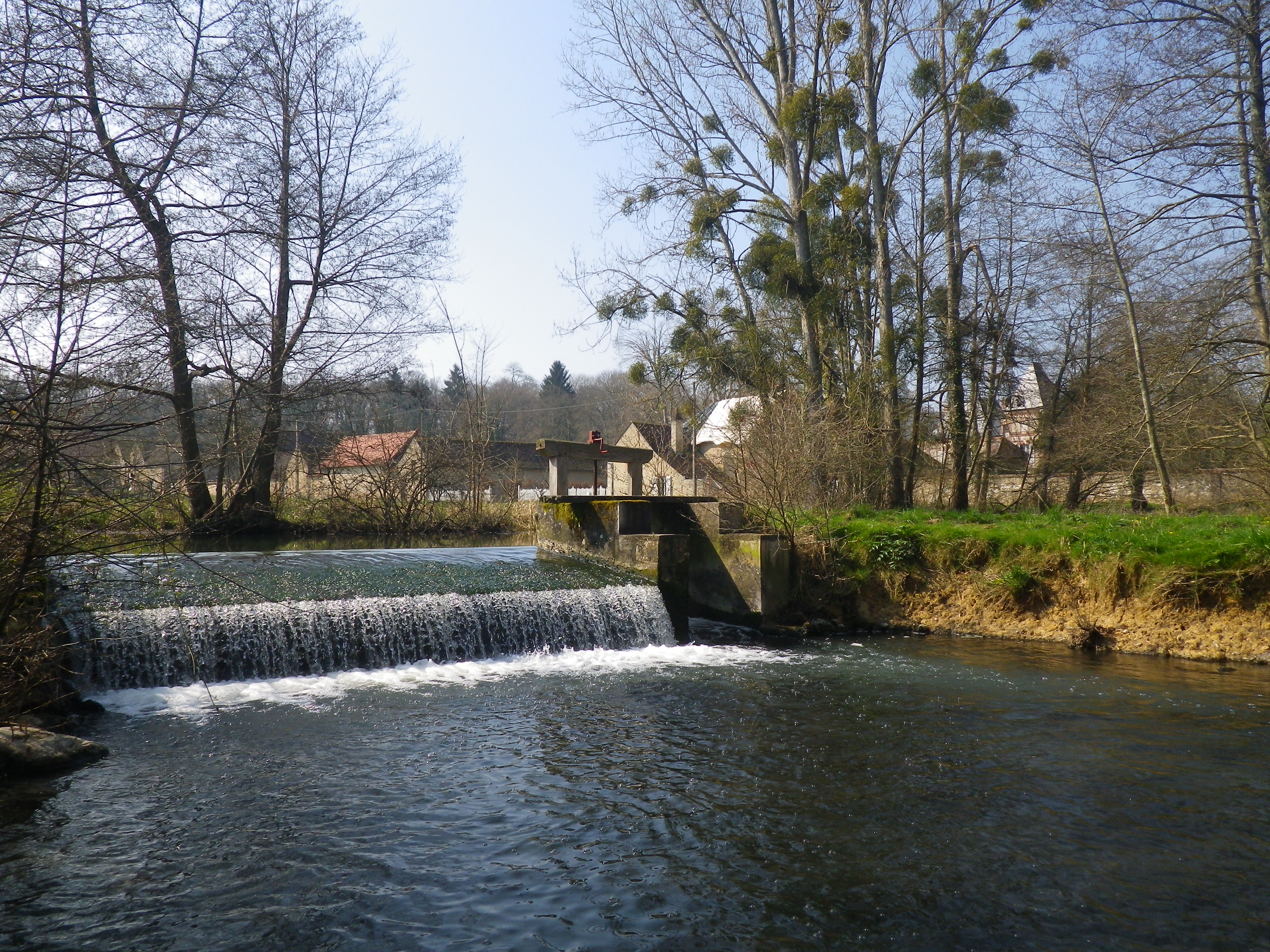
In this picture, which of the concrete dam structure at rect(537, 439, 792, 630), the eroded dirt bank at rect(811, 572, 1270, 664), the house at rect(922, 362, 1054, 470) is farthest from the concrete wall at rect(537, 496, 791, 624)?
the house at rect(922, 362, 1054, 470)

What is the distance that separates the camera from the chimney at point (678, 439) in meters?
37.2

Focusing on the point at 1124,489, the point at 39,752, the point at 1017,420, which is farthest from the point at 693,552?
the point at 1124,489

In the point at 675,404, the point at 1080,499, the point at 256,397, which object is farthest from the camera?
the point at 675,404

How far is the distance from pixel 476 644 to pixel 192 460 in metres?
4.78

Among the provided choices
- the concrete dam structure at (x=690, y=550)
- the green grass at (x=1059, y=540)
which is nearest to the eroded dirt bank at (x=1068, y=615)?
the green grass at (x=1059, y=540)

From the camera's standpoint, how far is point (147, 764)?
570 centimetres

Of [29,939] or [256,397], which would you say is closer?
[29,939]

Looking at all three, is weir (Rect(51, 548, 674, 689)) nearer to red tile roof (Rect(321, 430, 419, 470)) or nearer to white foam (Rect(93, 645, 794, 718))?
white foam (Rect(93, 645, 794, 718))

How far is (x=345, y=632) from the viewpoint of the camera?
8.91 meters

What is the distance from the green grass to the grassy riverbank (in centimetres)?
2

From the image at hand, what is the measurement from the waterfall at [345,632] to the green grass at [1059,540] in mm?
3124

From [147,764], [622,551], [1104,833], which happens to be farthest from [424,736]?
[622,551]

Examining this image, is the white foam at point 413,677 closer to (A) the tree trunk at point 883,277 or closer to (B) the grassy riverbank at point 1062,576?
(B) the grassy riverbank at point 1062,576

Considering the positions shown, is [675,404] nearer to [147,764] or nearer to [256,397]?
[256,397]
